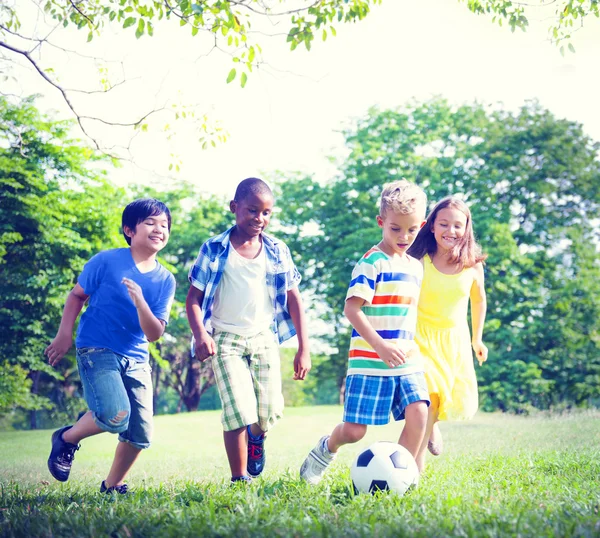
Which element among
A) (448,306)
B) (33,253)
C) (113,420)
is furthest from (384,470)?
(33,253)

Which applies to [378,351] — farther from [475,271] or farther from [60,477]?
[60,477]

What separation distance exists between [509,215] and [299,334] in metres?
23.7

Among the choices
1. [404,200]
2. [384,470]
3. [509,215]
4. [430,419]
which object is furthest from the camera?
[509,215]

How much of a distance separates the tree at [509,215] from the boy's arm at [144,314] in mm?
22359

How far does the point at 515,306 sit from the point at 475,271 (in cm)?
2178

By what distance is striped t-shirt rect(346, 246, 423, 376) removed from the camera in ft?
15.9

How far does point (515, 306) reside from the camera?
86.7ft

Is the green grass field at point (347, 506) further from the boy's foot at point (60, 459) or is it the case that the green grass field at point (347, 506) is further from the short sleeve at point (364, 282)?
the short sleeve at point (364, 282)

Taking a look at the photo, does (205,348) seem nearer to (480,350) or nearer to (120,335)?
(120,335)

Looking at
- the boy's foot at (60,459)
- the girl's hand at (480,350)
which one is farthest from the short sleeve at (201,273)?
the girl's hand at (480,350)

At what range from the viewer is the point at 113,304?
16.8 ft

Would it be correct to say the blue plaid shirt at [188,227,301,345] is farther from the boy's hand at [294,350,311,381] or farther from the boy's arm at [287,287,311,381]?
the boy's hand at [294,350,311,381]

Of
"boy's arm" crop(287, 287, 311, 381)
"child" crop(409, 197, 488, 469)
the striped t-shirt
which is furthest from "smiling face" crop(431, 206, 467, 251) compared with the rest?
"boy's arm" crop(287, 287, 311, 381)

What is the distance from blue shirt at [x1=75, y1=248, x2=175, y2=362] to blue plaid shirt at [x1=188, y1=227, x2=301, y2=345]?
349 millimetres
